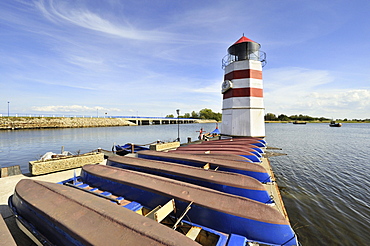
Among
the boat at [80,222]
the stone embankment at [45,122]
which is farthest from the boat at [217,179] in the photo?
the stone embankment at [45,122]

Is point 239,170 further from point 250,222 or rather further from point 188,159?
point 250,222

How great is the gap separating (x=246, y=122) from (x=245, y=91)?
8.46 feet

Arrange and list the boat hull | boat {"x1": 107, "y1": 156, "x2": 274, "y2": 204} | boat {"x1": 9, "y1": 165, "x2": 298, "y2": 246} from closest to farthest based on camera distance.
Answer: boat {"x1": 9, "y1": 165, "x2": 298, "y2": 246}, the boat hull, boat {"x1": 107, "y1": 156, "x2": 274, "y2": 204}

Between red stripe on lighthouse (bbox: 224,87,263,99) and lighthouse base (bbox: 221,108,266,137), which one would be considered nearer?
red stripe on lighthouse (bbox: 224,87,263,99)

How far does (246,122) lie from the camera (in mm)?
13898

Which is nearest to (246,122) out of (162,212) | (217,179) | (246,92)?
(246,92)

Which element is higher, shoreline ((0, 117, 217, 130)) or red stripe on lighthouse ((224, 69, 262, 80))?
red stripe on lighthouse ((224, 69, 262, 80))

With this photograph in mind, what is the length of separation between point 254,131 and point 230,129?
197 centimetres

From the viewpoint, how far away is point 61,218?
270 centimetres

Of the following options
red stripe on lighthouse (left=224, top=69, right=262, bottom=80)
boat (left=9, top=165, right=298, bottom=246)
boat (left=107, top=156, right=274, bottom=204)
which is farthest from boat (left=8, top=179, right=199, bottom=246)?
red stripe on lighthouse (left=224, top=69, right=262, bottom=80)

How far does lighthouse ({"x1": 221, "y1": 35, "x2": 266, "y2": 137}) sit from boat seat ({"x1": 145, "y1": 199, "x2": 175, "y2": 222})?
1180 centimetres

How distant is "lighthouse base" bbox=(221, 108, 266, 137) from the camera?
45.0 ft

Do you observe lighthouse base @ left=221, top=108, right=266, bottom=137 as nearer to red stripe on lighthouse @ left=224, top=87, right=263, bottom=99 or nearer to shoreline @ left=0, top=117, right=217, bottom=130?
red stripe on lighthouse @ left=224, top=87, right=263, bottom=99

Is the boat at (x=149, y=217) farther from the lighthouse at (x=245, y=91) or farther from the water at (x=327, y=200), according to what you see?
the lighthouse at (x=245, y=91)
